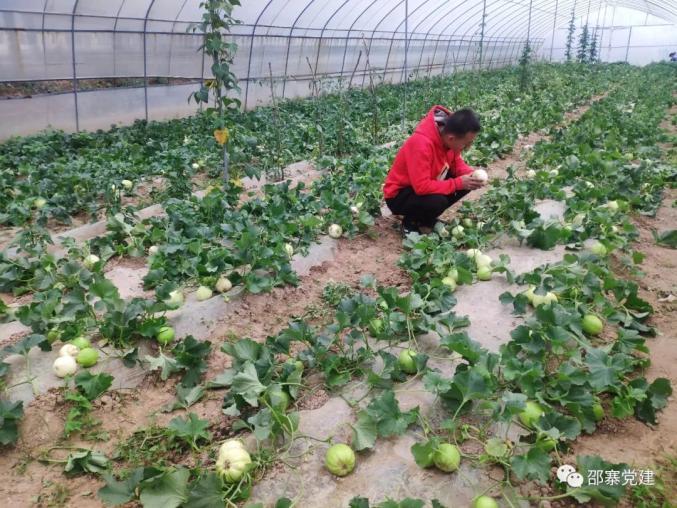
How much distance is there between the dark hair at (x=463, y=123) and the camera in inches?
162

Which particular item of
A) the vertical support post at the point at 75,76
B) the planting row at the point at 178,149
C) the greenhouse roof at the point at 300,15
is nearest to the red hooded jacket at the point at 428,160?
the planting row at the point at 178,149

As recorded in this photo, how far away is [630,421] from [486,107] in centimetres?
1070

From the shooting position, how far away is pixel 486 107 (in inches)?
479

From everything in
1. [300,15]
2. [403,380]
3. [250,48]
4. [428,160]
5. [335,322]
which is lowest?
[335,322]

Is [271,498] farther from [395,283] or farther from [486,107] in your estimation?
[486,107]

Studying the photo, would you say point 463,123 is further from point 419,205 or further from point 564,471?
point 564,471

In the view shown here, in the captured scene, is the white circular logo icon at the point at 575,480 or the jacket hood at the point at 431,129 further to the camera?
the jacket hood at the point at 431,129

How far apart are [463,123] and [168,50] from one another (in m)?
8.57

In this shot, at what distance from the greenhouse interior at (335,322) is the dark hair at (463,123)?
0.02 m

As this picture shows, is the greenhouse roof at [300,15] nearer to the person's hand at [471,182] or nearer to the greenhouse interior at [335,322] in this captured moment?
the greenhouse interior at [335,322]

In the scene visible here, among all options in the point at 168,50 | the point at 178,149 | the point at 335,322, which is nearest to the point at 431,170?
the point at 335,322

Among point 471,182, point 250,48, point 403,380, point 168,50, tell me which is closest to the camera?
point 403,380

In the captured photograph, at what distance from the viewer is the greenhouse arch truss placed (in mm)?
8328

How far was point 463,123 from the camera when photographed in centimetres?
411
